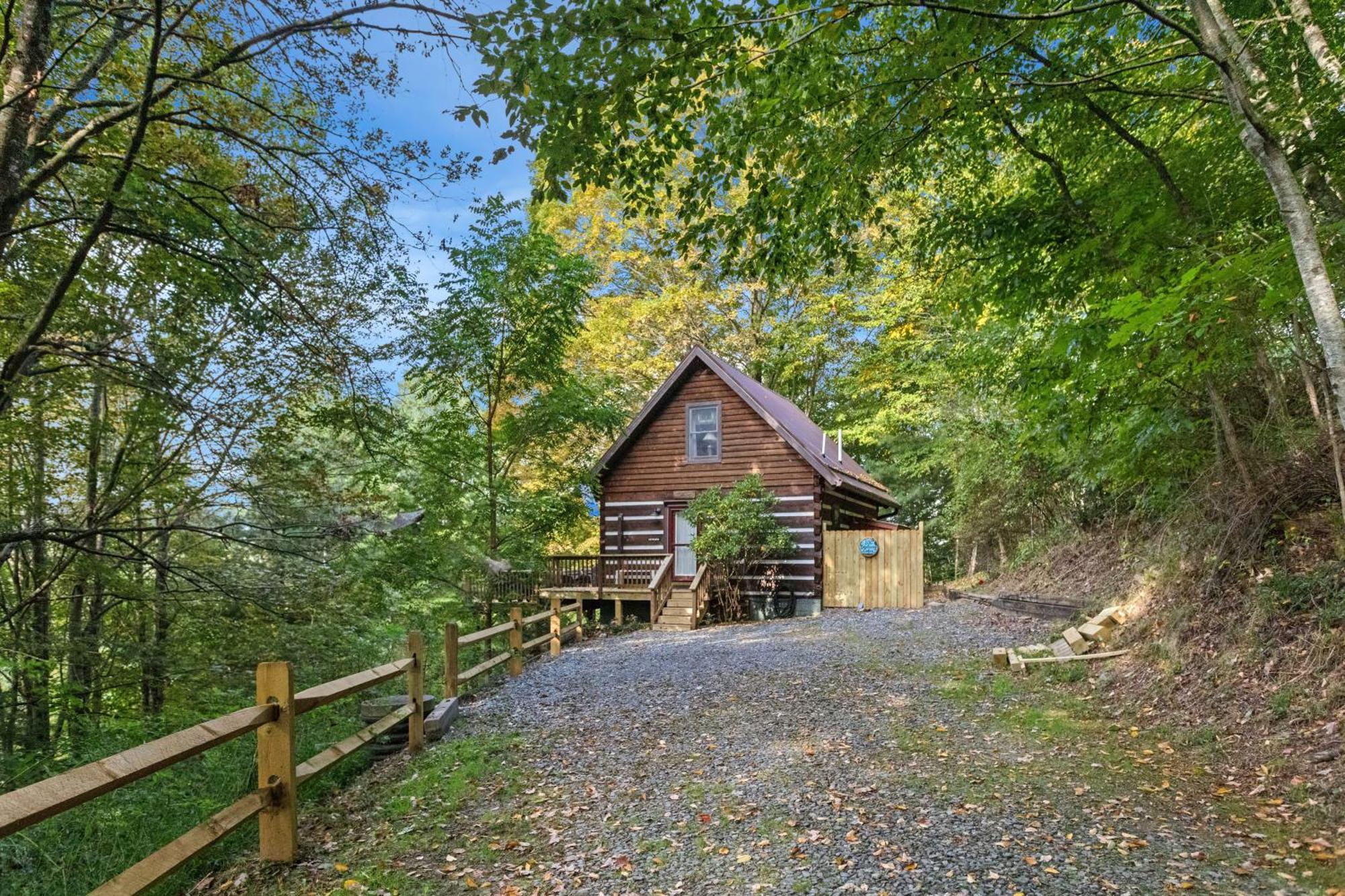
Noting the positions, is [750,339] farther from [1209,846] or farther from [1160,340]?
[1209,846]

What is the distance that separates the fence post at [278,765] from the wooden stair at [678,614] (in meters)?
10.8

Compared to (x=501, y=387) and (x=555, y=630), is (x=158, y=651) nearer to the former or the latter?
(x=555, y=630)

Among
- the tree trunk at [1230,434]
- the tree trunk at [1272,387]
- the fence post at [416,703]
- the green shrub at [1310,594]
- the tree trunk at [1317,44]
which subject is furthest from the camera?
the tree trunk at [1272,387]

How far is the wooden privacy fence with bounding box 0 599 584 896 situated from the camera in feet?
7.85

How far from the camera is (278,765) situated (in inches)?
146

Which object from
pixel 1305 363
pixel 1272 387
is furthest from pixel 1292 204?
pixel 1272 387

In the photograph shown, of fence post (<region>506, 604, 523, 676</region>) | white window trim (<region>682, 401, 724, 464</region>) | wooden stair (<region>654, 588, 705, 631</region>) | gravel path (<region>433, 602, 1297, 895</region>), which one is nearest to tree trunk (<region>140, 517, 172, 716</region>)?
gravel path (<region>433, 602, 1297, 895</region>)

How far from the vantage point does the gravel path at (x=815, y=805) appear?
3385 millimetres

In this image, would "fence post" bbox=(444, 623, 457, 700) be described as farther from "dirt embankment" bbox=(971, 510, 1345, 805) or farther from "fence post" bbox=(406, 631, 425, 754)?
"dirt embankment" bbox=(971, 510, 1345, 805)

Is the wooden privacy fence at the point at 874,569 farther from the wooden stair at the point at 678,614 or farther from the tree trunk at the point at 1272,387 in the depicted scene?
the tree trunk at the point at 1272,387

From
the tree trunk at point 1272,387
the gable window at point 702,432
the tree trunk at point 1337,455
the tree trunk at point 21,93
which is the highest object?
the tree trunk at point 21,93

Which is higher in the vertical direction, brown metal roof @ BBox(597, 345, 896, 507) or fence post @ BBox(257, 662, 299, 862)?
brown metal roof @ BBox(597, 345, 896, 507)

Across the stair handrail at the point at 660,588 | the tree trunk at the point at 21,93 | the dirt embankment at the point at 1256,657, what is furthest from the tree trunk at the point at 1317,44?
the stair handrail at the point at 660,588

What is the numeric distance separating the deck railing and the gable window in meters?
2.67
